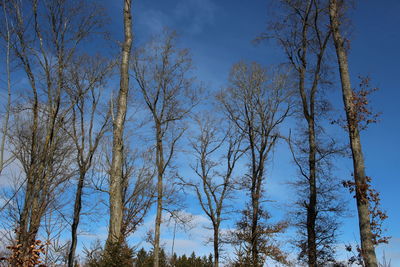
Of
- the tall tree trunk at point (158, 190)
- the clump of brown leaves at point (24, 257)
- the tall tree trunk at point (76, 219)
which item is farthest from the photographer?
the tall tree trunk at point (158, 190)

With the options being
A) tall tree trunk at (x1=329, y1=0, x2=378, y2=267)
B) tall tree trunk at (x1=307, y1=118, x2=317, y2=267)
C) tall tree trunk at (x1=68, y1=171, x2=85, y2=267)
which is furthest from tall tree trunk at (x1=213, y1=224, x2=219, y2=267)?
tall tree trunk at (x1=329, y1=0, x2=378, y2=267)

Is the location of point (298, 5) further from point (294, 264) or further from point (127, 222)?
point (127, 222)

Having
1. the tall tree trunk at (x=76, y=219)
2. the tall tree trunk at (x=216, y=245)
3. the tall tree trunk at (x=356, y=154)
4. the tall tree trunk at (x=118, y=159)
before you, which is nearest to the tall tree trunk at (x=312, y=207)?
the tall tree trunk at (x=356, y=154)

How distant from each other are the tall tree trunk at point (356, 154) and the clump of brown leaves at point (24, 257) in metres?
6.13

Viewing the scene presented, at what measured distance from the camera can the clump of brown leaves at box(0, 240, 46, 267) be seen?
563 cm

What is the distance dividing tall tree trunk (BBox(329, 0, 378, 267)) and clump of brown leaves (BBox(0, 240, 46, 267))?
6.13 m

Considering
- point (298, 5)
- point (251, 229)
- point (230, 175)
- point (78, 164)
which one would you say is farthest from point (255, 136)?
point (78, 164)

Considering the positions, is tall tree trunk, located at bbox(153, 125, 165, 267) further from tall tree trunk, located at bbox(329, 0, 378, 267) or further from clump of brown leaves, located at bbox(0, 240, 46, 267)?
tall tree trunk, located at bbox(329, 0, 378, 267)

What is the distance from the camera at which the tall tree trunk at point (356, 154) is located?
5988 mm

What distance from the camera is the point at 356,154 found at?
22.1 ft

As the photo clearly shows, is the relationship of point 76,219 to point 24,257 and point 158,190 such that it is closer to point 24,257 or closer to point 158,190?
point 158,190

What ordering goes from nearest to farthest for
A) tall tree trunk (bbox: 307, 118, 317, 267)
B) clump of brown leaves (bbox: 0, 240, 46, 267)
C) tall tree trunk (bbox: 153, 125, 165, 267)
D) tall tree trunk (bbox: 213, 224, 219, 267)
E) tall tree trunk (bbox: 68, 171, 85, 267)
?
1. clump of brown leaves (bbox: 0, 240, 46, 267)
2. tall tree trunk (bbox: 307, 118, 317, 267)
3. tall tree trunk (bbox: 68, 171, 85, 267)
4. tall tree trunk (bbox: 153, 125, 165, 267)
5. tall tree trunk (bbox: 213, 224, 219, 267)

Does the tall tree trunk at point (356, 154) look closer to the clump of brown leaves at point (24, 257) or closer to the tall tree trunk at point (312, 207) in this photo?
the tall tree trunk at point (312, 207)

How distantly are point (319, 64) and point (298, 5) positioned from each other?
7.63 ft
